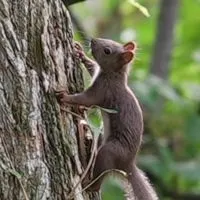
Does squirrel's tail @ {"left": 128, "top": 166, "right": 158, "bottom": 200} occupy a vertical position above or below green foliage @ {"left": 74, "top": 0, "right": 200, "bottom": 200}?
above

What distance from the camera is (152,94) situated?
645 cm

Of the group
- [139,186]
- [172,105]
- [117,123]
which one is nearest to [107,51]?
[117,123]

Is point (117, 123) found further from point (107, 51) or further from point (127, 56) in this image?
point (107, 51)

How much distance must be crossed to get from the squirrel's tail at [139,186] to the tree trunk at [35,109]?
1.08 feet

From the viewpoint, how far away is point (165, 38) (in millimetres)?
7398

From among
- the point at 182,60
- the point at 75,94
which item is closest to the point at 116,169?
the point at 75,94

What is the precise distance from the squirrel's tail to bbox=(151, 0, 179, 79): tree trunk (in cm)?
353

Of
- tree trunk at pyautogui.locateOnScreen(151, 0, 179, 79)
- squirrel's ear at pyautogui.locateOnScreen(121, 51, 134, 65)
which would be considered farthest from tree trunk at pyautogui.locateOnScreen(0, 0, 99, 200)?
tree trunk at pyautogui.locateOnScreen(151, 0, 179, 79)

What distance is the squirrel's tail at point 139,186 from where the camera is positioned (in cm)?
387

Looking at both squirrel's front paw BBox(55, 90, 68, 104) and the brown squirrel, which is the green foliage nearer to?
the brown squirrel

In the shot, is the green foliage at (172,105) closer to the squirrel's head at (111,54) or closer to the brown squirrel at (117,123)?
the squirrel's head at (111,54)

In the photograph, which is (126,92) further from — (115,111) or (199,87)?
(199,87)

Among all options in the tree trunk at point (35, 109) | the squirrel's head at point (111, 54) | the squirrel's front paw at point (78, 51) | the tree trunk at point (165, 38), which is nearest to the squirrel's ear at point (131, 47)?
the squirrel's head at point (111, 54)

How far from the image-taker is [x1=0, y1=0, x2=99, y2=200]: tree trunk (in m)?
3.27
